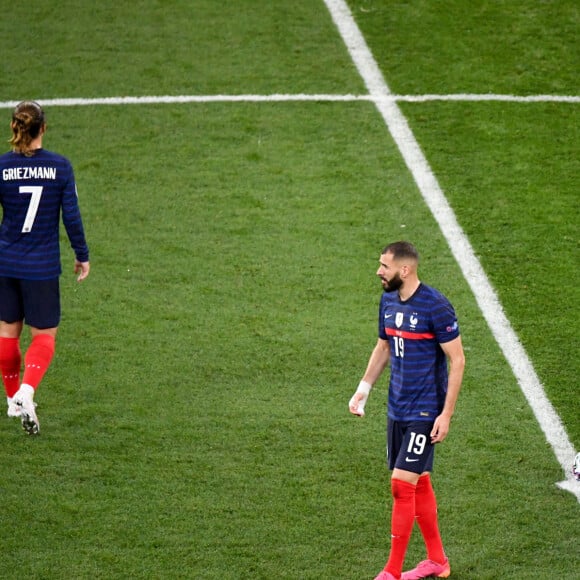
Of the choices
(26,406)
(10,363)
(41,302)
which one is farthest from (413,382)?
(10,363)

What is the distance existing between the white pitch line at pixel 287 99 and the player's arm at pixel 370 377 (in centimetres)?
637

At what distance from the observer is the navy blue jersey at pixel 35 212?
7359mm

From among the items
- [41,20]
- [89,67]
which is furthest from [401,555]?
[41,20]

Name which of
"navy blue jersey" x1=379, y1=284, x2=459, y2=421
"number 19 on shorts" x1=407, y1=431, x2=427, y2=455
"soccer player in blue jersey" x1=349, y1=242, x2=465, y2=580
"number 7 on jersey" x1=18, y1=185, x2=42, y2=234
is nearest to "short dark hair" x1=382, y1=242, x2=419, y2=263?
"soccer player in blue jersey" x1=349, y1=242, x2=465, y2=580

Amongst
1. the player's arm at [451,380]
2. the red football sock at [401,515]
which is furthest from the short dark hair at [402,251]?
the red football sock at [401,515]

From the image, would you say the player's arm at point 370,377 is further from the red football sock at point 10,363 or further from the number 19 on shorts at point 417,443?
the red football sock at point 10,363

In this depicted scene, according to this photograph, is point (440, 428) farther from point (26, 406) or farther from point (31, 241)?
point (31, 241)

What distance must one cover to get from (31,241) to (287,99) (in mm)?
5562

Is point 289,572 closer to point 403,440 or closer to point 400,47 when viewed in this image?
point 403,440

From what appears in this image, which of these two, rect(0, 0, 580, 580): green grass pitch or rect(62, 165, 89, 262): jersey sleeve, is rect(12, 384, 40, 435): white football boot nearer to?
rect(0, 0, 580, 580): green grass pitch

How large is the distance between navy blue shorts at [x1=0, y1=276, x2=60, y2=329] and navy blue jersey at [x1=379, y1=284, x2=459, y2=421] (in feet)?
7.68

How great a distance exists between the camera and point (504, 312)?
371 inches

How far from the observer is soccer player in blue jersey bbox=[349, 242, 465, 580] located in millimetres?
6266

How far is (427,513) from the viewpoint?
6504 millimetres
